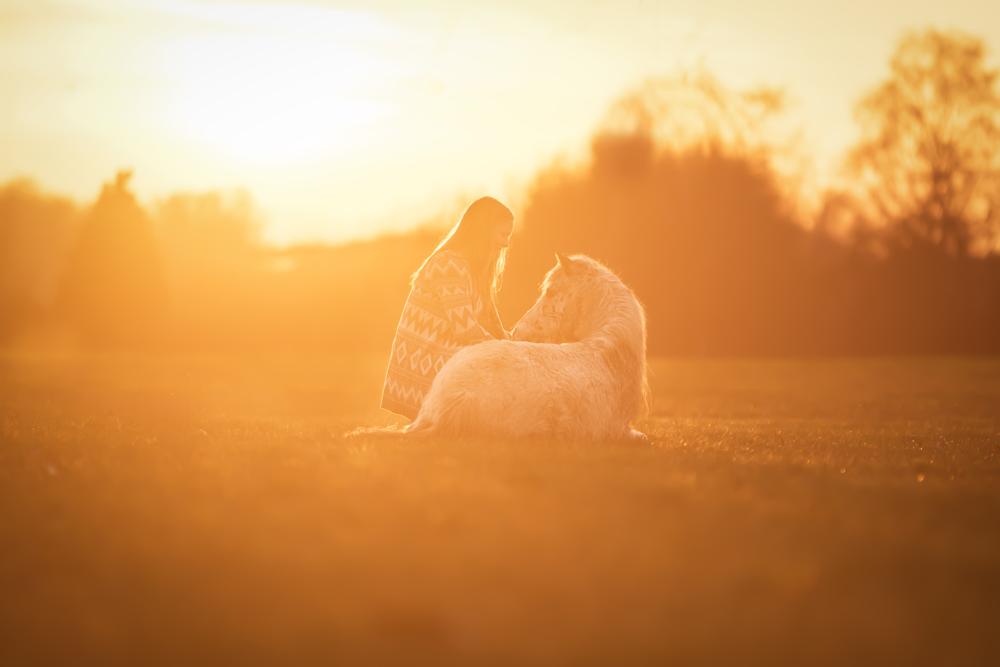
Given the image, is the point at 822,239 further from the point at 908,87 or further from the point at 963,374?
the point at 963,374

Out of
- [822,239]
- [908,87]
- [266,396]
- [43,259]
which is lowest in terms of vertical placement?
[266,396]

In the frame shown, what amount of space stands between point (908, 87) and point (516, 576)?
145ft

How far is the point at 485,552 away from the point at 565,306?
560 cm

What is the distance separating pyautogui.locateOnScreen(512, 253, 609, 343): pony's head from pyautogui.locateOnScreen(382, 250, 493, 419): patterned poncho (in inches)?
22.1

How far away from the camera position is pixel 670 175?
136 feet

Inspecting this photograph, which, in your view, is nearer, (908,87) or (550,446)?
(550,446)

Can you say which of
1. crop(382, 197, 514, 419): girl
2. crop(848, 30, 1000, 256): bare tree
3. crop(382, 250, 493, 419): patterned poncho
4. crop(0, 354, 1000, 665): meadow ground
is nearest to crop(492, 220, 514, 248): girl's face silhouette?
crop(382, 197, 514, 419): girl

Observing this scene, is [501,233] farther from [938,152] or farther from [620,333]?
[938,152]

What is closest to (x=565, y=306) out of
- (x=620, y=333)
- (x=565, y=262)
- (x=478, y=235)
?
(x=565, y=262)

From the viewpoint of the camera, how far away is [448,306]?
9.88 m

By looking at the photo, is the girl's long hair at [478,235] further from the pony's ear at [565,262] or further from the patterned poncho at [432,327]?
the pony's ear at [565,262]

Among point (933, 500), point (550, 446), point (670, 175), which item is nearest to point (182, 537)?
point (550, 446)

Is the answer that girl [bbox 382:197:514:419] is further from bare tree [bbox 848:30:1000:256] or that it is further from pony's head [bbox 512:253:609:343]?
bare tree [bbox 848:30:1000:256]

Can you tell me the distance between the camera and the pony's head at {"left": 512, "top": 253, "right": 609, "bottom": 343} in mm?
9617
